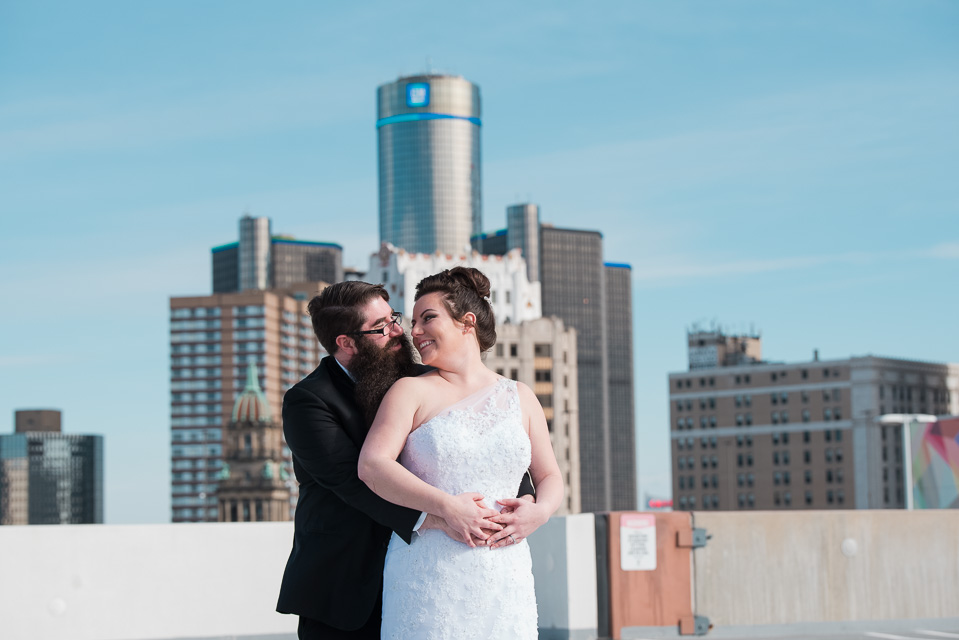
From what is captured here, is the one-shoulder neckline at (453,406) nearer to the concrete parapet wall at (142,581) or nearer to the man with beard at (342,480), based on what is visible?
the man with beard at (342,480)

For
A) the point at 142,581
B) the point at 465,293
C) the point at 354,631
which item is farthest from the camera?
the point at 142,581

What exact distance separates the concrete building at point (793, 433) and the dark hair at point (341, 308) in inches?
6172

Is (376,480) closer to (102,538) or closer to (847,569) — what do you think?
(102,538)

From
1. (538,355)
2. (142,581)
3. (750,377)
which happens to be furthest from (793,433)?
(142,581)

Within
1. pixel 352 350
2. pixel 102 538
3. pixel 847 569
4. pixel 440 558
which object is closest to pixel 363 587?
pixel 440 558

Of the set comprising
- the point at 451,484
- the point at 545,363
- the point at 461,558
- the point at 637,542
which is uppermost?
the point at 545,363

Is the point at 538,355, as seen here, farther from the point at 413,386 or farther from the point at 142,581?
the point at 413,386

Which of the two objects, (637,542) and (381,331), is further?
(637,542)

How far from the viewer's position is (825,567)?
13.2m

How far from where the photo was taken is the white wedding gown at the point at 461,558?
15.1 feet

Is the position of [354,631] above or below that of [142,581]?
above

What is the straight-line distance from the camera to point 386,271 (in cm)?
17650

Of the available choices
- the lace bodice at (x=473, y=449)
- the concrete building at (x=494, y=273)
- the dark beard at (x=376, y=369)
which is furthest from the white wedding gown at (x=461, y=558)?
the concrete building at (x=494, y=273)

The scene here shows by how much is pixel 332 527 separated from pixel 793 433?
164635 mm
